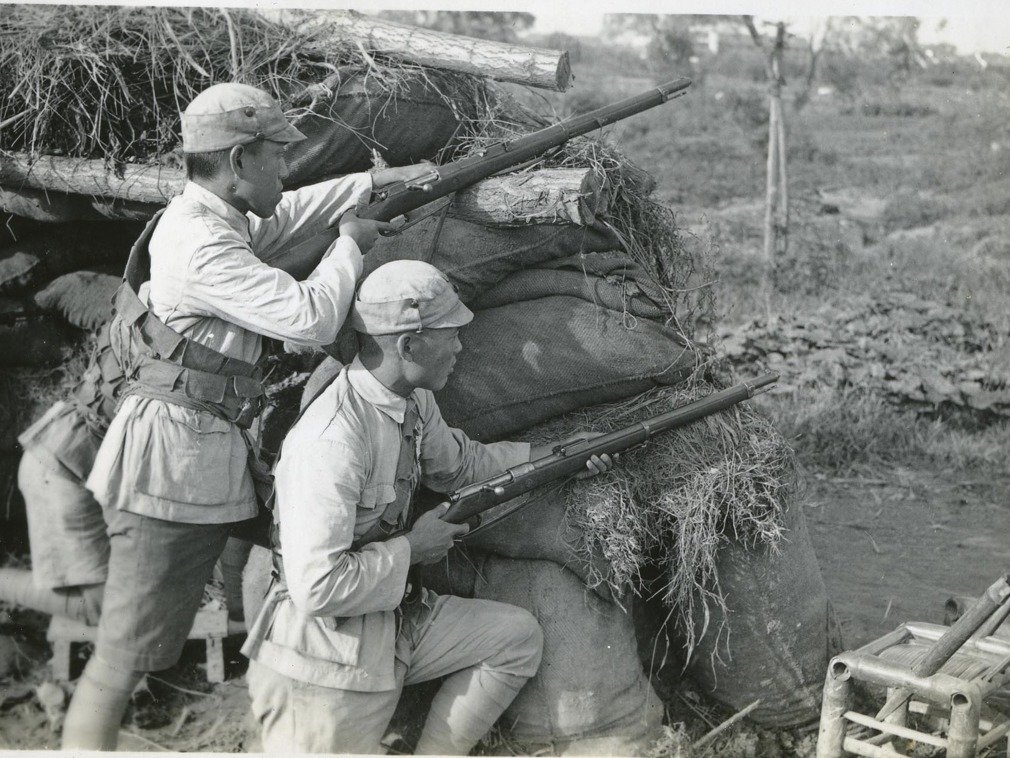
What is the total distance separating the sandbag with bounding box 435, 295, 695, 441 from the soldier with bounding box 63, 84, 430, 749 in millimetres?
817

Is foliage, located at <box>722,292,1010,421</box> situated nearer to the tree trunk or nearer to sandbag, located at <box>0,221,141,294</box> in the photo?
the tree trunk

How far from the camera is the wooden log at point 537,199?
390 cm

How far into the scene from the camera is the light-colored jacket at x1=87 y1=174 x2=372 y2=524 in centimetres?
322

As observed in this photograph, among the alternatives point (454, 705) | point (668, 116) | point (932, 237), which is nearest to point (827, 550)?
point (454, 705)

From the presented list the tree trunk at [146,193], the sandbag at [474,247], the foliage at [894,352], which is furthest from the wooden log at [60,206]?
the foliage at [894,352]

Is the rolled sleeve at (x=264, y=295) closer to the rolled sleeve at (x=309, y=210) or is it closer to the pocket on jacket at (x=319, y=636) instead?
the rolled sleeve at (x=309, y=210)

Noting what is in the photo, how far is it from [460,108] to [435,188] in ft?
2.51

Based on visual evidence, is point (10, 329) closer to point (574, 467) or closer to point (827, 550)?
point (574, 467)

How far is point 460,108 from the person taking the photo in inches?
177

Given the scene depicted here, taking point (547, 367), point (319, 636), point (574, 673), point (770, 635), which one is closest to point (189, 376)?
point (319, 636)

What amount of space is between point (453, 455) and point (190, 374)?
3.26 ft

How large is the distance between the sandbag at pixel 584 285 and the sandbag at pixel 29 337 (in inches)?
90.8

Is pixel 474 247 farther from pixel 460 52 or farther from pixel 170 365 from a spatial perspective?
pixel 170 365

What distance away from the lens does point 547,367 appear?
4020 mm
